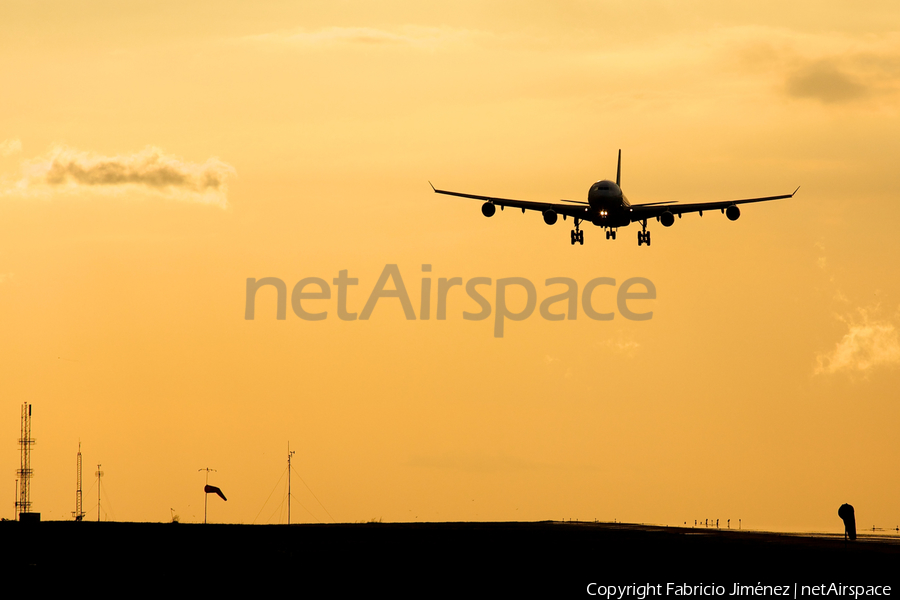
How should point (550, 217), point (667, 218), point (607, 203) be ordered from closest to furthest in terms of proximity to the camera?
point (607, 203)
point (550, 217)
point (667, 218)

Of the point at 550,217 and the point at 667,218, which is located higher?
the point at 667,218

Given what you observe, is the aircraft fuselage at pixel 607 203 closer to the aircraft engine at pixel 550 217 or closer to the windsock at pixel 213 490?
the aircraft engine at pixel 550 217

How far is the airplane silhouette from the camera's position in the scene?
13812 cm

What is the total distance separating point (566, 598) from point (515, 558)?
23.8 metres

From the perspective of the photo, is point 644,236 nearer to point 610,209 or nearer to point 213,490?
point 610,209

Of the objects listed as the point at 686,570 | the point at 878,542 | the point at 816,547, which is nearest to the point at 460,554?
the point at 686,570

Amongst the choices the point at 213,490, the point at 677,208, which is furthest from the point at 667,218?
the point at 213,490

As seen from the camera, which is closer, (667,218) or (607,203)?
(607,203)

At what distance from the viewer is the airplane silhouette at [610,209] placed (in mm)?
138125

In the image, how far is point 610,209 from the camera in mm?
138250

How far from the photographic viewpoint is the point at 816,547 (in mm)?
126375

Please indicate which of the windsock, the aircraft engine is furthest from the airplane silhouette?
the windsock

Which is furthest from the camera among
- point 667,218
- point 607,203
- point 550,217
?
point 667,218

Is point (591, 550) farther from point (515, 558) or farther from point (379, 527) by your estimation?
point (379, 527)
